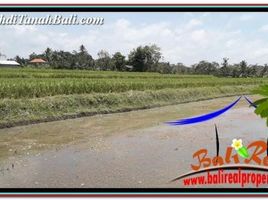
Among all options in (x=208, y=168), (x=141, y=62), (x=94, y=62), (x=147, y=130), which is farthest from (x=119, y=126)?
(x=94, y=62)

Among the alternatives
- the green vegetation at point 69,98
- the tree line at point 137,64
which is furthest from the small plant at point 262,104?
the tree line at point 137,64

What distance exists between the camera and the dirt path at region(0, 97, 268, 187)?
5.30 m

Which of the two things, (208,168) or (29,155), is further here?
(29,155)

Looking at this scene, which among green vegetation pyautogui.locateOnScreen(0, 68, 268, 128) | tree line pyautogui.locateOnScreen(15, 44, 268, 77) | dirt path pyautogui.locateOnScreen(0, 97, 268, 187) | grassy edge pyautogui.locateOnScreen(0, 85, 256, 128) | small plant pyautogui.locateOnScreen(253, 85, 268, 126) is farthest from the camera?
tree line pyautogui.locateOnScreen(15, 44, 268, 77)

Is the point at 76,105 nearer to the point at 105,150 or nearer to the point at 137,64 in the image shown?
the point at 105,150

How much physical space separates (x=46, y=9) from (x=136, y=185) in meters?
2.74

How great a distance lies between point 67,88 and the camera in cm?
1460

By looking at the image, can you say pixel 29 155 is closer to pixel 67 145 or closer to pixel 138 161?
pixel 67 145

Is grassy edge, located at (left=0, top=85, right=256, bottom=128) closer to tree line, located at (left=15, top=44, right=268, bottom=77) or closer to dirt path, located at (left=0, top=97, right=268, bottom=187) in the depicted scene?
dirt path, located at (left=0, top=97, right=268, bottom=187)

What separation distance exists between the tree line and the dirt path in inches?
735

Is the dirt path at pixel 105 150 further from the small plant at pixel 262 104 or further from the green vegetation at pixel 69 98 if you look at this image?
the small plant at pixel 262 104

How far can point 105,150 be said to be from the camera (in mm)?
7523

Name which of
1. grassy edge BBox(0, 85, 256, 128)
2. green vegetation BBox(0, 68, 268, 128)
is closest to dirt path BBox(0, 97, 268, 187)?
grassy edge BBox(0, 85, 256, 128)

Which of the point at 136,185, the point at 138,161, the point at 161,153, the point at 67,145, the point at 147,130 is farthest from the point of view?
the point at 147,130
